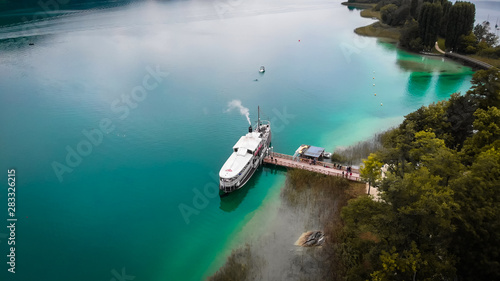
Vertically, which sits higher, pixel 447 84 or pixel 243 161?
pixel 243 161

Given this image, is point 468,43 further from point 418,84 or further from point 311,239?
point 311,239

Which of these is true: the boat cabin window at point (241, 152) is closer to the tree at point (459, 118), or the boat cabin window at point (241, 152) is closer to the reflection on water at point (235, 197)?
the reflection on water at point (235, 197)

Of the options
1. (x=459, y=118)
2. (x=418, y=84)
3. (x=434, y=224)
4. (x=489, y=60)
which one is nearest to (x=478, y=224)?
(x=434, y=224)

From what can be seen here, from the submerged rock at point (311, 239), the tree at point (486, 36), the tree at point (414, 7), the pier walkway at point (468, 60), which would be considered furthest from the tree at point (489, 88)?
the tree at point (414, 7)

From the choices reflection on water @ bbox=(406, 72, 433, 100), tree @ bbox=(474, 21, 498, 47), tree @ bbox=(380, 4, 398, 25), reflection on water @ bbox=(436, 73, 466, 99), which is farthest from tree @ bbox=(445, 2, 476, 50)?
tree @ bbox=(380, 4, 398, 25)

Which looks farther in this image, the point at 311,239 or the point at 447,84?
the point at 447,84

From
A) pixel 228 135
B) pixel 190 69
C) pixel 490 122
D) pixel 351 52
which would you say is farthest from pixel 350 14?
pixel 490 122
